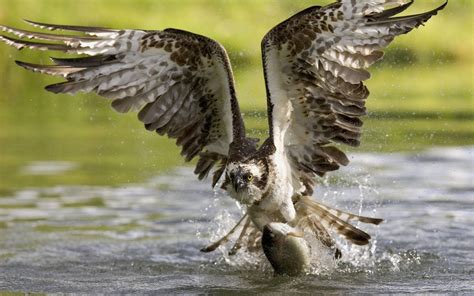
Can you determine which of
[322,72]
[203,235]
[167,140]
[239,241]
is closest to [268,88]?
[322,72]

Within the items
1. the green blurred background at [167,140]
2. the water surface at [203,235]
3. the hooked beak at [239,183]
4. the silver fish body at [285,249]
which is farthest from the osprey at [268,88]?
the green blurred background at [167,140]

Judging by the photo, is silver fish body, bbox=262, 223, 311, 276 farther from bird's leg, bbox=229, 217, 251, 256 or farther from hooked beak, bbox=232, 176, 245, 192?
bird's leg, bbox=229, 217, 251, 256

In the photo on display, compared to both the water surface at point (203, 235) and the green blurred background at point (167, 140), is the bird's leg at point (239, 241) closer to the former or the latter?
the water surface at point (203, 235)

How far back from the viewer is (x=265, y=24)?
27.4 m

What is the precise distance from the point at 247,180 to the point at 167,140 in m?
7.64

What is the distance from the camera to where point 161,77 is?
28.4 ft

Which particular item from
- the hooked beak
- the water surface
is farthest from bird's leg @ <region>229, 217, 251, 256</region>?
the hooked beak

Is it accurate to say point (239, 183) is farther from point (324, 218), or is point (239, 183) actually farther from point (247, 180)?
point (324, 218)

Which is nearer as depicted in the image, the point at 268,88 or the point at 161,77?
the point at 268,88

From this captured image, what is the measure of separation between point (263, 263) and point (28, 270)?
5.73 ft

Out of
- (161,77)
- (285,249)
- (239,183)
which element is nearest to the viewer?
(239,183)

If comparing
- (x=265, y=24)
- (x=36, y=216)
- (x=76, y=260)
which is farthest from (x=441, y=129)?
(x=265, y=24)

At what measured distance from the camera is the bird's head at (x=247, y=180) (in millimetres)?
8078

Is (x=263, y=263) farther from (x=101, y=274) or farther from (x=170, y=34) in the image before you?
(x=170, y=34)
